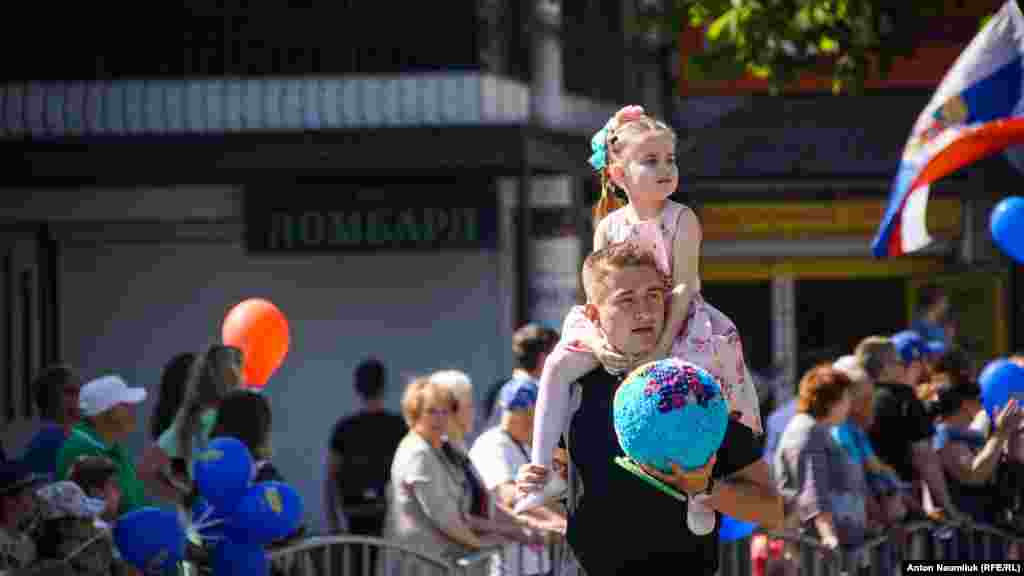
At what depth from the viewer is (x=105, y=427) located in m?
8.47

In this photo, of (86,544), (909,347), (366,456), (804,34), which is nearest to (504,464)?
(86,544)

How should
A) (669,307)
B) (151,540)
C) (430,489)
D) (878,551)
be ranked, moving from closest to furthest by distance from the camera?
(669,307)
(151,540)
(878,551)
(430,489)

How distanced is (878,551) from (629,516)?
3.75 metres

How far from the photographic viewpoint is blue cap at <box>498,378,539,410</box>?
863 centimetres

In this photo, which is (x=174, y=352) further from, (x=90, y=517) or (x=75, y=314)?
(x=90, y=517)

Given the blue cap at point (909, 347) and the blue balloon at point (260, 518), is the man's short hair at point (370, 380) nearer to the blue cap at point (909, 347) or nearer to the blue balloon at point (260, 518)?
the blue cap at point (909, 347)

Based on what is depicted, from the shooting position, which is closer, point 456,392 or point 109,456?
point 109,456

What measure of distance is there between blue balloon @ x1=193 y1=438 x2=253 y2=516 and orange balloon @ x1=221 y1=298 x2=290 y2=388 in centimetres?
168

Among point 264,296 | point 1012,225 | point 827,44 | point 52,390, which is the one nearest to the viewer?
point 52,390

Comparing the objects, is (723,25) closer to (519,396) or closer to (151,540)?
(519,396)

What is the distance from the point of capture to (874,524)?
9188mm

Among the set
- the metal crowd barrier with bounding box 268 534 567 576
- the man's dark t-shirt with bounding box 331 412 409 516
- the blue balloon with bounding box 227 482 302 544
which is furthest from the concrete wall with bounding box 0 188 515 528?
the blue balloon with bounding box 227 482 302 544

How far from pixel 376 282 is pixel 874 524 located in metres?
7.81

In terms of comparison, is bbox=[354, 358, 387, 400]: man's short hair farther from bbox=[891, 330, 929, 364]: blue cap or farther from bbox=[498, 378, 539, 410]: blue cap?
bbox=[891, 330, 929, 364]: blue cap
